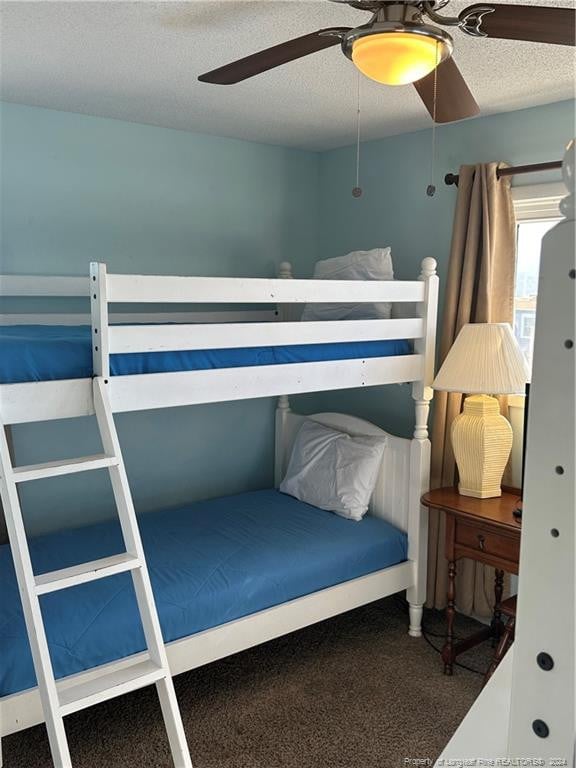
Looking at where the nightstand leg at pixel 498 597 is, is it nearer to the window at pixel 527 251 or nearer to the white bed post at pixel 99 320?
the window at pixel 527 251

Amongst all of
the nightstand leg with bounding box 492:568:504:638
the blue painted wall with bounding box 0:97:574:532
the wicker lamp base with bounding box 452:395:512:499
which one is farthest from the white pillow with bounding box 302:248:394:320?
the nightstand leg with bounding box 492:568:504:638

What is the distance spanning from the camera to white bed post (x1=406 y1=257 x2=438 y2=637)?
318cm

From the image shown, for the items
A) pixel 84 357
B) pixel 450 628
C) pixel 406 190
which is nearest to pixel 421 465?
pixel 450 628

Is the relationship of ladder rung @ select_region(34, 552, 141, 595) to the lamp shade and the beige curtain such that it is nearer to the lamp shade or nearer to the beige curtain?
the lamp shade

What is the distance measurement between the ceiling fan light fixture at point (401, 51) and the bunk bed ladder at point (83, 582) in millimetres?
1243

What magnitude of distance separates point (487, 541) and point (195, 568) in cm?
119

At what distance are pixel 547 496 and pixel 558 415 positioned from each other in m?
0.07

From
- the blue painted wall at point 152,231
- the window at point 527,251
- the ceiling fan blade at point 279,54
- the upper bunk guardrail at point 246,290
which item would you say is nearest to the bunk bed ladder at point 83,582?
the upper bunk guardrail at point 246,290

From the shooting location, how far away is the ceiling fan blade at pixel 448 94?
1914mm

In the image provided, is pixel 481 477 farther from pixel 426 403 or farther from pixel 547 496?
pixel 547 496

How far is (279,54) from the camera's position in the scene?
1.83m

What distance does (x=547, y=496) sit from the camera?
1.85ft

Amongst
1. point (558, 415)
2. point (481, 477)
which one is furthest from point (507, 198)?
point (558, 415)

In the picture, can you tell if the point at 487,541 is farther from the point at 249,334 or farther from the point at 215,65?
the point at 215,65
